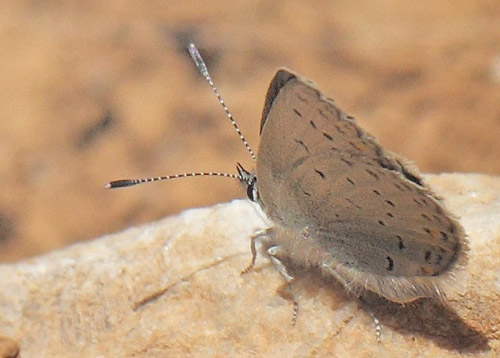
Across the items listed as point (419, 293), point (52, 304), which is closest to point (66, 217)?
point (52, 304)

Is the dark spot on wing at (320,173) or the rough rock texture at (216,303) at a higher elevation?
the dark spot on wing at (320,173)

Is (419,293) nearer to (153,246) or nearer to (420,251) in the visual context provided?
(420,251)

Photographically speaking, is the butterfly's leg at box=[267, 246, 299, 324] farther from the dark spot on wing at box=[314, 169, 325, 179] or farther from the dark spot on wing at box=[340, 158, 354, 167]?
the dark spot on wing at box=[340, 158, 354, 167]

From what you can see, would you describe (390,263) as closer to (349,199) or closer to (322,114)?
(349,199)

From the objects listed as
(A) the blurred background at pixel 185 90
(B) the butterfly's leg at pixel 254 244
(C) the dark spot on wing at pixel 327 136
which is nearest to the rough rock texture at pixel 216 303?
(B) the butterfly's leg at pixel 254 244

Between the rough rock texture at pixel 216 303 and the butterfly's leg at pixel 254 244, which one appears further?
the butterfly's leg at pixel 254 244

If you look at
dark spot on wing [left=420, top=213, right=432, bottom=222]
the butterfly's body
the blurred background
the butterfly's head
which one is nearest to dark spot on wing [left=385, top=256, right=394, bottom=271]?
the butterfly's body

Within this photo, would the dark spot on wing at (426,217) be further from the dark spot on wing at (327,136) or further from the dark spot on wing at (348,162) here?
the dark spot on wing at (327,136)
